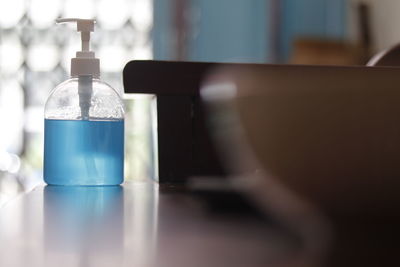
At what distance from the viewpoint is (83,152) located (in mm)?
697

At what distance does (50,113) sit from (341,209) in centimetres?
37

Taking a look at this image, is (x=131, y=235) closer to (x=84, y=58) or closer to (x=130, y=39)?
(x=84, y=58)

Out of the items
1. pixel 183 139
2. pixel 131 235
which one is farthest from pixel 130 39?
pixel 131 235

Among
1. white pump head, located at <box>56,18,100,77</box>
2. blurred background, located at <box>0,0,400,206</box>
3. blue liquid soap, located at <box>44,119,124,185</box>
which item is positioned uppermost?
blurred background, located at <box>0,0,400,206</box>

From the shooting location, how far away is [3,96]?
2.98 metres

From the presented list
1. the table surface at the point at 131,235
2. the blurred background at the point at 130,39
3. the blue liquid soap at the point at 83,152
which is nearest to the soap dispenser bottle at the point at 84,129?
the blue liquid soap at the point at 83,152

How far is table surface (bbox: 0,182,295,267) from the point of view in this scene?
0.98ft

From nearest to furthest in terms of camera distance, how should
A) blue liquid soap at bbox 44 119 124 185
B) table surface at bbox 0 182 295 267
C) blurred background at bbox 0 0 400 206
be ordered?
table surface at bbox 0 182 295 267
blue liquid soap at bbox 44 119 124 185
blurred background at bbox 0 0 400 206

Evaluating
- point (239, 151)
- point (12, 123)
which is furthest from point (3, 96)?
point (239, 151)

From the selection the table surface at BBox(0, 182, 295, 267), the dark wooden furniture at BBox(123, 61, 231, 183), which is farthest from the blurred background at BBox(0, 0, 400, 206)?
the table surface at BBox(0, 182, 295, 267)

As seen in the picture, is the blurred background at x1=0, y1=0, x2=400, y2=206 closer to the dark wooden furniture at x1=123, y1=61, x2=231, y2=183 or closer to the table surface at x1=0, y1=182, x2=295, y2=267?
the dark wooden furniture at x1=123, y1=61, x2=231, y2=183

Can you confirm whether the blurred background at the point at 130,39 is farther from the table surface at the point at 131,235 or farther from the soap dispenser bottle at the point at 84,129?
the table surface at the point at 131,235

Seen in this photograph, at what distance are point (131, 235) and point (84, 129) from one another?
340 millimetres

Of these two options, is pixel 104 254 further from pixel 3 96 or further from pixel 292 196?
pixel 3 96
